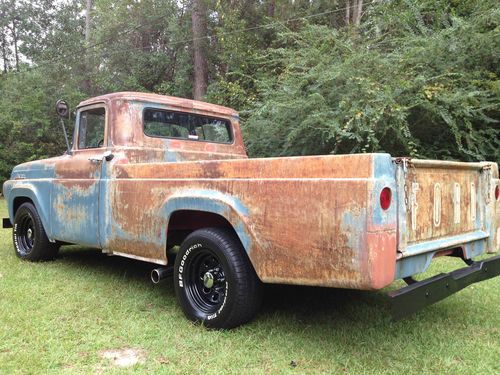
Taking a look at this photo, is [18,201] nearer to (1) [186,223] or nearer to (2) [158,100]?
(2) [158,100]

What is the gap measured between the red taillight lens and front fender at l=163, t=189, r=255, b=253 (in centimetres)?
86

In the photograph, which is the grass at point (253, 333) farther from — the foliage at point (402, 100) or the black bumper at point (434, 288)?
the foliage at point (402, 100)

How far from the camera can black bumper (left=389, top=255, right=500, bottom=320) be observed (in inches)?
96.7

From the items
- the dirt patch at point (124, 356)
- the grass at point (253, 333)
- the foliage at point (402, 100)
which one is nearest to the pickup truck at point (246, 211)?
the grass at point (253, 333)

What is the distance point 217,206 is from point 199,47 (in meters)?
14.3

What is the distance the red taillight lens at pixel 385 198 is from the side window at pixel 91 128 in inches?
120

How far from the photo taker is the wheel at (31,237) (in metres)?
5.21

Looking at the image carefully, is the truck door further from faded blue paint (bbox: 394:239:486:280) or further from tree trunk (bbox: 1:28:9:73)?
tree trunk (bbox: 1:28:9:73)

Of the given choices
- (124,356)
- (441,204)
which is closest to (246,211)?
(124,356)

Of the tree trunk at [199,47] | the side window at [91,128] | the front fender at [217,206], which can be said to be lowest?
the front fender at [217,206]

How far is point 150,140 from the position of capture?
451cm

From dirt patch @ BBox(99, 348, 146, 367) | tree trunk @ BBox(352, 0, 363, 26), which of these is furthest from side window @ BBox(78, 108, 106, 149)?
tree trunk @ BBox(352, 0, 363, 26)

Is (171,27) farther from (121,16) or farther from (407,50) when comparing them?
(407,50)

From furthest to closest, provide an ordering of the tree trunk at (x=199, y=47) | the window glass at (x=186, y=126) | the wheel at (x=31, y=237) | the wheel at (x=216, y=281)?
the tree trunk at (x=199, y=47), the wheel at (x=31, y=237), the window glass at (x=186, y=126), the wheel at (x=216, y=281)
